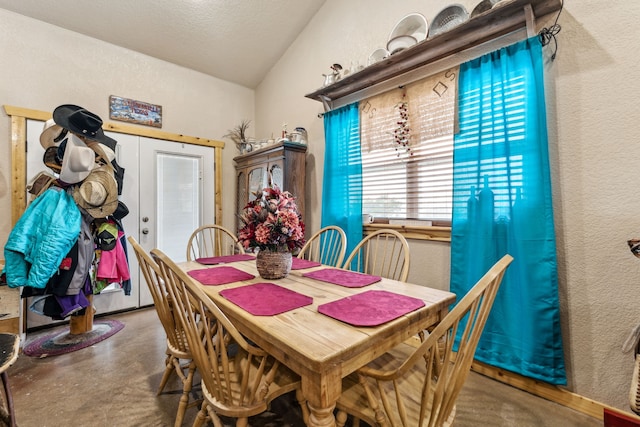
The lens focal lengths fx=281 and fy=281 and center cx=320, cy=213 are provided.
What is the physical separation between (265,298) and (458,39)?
2049 mm

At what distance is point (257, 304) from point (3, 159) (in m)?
2.97

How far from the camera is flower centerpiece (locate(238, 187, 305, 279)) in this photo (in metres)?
1.47

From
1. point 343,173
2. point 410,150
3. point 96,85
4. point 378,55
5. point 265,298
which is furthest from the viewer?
point 96,85

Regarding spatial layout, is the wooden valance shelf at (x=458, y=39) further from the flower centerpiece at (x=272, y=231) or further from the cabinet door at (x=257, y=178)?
the flower centerpiece at (x=272, y=231)

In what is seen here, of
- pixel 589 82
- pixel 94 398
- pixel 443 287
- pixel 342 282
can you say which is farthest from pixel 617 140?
pixel 94 398

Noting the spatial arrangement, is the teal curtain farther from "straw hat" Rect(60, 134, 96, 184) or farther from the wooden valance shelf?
"straw hat" Rect(60, 134, 96, 184)

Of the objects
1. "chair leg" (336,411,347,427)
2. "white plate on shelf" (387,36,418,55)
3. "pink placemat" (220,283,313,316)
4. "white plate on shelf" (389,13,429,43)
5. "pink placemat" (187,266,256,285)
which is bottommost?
"chair leg" (336,411,347,427)

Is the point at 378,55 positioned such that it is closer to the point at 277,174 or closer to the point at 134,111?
the point at 277,174

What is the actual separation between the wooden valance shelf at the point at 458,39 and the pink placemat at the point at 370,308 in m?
1.72

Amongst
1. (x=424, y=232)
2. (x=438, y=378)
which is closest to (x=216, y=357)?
(x=438, y=378)

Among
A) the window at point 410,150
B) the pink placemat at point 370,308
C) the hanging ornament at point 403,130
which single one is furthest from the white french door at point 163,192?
the pink placemat at point 370,308

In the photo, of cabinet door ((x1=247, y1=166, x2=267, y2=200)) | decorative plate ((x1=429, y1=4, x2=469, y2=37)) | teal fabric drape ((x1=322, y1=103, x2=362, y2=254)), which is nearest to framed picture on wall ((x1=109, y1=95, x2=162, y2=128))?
cabinet door ((x1=247, y1=166, x2=267, y2=200))

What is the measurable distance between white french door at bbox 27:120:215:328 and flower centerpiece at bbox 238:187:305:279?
222 centimetres

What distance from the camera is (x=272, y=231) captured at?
147 cm
